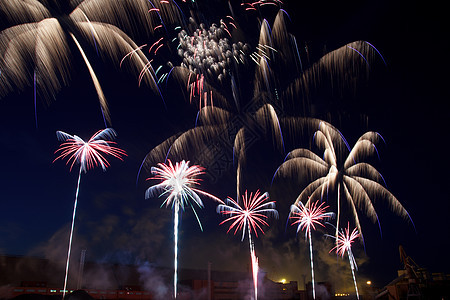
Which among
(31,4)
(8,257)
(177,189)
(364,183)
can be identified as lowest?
(8,257)

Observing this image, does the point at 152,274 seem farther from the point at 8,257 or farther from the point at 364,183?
the point at 364,183

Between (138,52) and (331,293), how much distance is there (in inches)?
1840

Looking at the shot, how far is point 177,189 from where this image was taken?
2498 centimetres

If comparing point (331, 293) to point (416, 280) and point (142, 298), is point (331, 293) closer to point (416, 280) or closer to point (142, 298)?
point (416, 280)

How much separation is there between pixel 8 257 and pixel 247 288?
96.5 ft

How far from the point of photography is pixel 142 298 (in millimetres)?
33688

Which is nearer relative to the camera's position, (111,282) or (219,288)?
(111,282)

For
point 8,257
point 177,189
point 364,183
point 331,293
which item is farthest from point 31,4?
point 331,293

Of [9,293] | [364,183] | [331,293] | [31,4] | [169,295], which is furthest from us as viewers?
[331,293]

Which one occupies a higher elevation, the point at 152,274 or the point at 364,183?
the point at 364,183

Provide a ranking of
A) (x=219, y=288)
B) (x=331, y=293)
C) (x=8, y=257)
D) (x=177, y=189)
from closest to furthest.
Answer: (x=177, y=189)
(x=8, y=257)
(x=219, y=288)
(x=331, y=293)

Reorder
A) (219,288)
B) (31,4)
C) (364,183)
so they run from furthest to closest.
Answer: (219,288) → (364,183) → (31,4)

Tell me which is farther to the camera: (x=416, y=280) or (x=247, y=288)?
(x=247, y=288)

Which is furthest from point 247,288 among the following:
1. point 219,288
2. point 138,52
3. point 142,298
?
point 138,52
